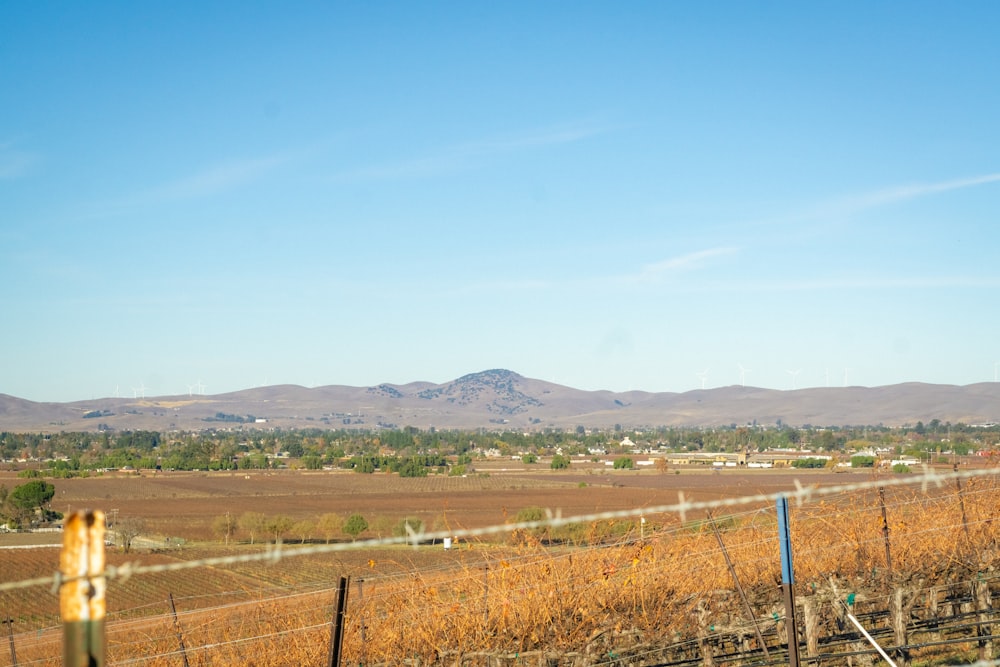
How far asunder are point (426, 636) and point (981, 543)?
8.84 metres

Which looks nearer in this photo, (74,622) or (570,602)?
(74,622)

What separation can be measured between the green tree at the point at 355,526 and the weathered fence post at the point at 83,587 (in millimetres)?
62451

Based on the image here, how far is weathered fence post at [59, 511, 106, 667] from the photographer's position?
2.51 meters

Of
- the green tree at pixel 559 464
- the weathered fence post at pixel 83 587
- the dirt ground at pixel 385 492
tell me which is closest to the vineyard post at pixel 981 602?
the weathered fence post at pixel 83 587

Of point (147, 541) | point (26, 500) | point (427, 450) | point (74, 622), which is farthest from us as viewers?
point (427, 450)

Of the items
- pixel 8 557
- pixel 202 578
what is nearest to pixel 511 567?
pixel 202 578

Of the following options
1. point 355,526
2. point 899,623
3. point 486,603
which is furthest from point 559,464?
point 486,603

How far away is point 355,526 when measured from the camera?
6391 centimetres

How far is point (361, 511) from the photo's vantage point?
251 ft

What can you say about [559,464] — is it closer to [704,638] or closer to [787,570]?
[704,638]

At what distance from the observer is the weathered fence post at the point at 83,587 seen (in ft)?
8.25

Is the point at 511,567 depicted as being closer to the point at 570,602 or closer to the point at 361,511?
the point at 570,602

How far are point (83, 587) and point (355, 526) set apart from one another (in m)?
63.0

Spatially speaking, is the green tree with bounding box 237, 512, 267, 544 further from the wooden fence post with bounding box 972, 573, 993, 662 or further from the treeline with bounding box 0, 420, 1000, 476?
the treeline with bounding box 0, 420, 1000, 476
